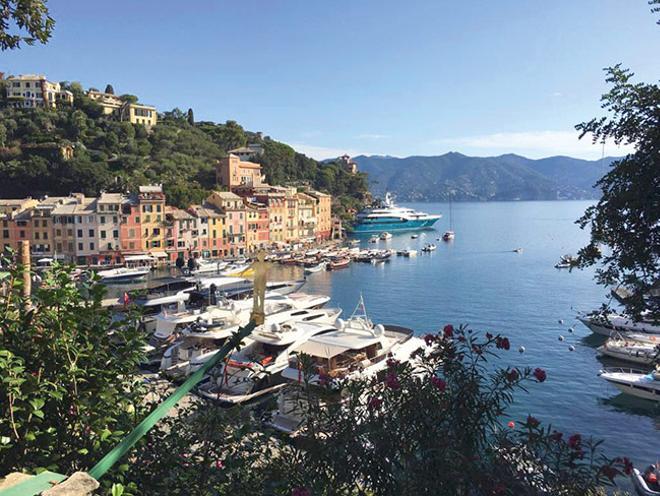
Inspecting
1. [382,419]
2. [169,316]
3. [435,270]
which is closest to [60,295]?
[382,419]

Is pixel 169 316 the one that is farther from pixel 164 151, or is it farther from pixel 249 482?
pixel 164 151

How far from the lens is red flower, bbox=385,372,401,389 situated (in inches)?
159

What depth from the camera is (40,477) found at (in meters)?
2.33

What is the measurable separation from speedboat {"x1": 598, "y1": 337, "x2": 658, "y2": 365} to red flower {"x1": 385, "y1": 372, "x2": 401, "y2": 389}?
22.8 m

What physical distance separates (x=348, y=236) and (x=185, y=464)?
86268 millimetres

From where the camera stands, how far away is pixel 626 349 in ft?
76.2

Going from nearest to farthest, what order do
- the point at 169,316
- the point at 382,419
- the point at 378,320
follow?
the point at 382,419 < the point at 169,316 < the point at 378,320

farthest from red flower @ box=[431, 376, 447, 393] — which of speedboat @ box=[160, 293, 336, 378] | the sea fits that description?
speedboat @ box=[160, 293, 336, 378]

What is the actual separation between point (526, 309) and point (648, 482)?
23.8 m

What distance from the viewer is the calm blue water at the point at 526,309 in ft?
57.2

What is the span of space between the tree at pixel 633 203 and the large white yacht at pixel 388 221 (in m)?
86.6

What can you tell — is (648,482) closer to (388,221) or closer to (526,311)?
(526,311)

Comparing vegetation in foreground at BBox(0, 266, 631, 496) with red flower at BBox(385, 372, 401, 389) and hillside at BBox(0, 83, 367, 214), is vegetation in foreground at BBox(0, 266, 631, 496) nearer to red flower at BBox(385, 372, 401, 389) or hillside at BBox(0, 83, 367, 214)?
red flower at BBox(385, 372, 401, 389)

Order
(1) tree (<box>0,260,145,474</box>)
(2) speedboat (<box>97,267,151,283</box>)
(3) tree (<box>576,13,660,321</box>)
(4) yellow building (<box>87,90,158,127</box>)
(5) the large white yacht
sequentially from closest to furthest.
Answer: (1) tree (<box>0,260,145,474</box>)
(3) tree (<box>576,13,660,321</box>)
(2) speedboat (<box>97,267,151,283</box>)
(4) yellow building (<box>87,90,158,127</box>)
(5) the large white yacht
